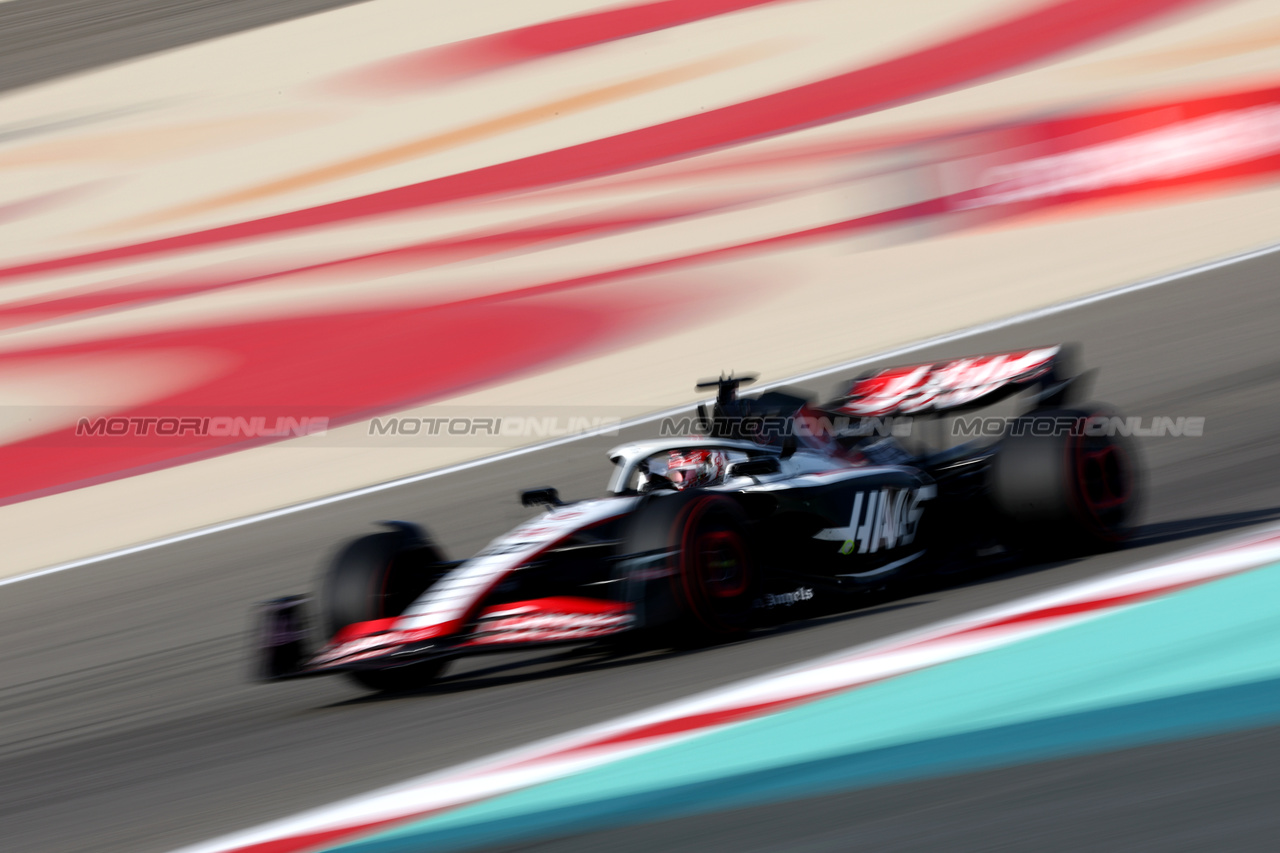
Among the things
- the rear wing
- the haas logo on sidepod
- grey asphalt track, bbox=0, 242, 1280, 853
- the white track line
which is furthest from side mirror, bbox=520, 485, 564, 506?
the white track line

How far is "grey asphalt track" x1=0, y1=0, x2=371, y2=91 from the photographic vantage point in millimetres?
19078

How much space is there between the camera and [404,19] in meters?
18.8

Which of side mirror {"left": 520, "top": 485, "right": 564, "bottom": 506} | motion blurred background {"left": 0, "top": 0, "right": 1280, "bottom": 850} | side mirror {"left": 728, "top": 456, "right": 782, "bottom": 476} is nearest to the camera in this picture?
motion blurred background {"left": 0, "top": 0, "right": 1280, "bottom": 850}

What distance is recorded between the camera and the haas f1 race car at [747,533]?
17.9ft

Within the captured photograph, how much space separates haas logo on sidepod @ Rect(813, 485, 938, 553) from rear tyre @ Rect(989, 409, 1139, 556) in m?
0.35

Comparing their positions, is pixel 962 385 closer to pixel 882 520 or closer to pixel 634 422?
pixel 882 520

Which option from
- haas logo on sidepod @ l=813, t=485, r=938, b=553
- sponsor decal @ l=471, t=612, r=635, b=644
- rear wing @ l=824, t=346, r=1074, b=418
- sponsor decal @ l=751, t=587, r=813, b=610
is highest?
rear wing @ l=824, t=346, r=1074, b=418

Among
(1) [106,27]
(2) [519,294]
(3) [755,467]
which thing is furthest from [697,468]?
(1) [106,27]

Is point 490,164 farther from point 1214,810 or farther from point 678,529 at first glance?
point 1214,810

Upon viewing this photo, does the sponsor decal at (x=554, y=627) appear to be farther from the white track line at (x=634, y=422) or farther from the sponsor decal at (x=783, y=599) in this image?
the white track line at (x=634, y=422)

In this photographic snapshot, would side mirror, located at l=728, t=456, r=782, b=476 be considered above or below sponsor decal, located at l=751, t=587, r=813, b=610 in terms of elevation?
above

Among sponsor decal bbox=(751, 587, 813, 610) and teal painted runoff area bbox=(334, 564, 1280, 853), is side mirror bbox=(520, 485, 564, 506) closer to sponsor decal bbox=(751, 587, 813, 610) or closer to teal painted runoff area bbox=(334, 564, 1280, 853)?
sponsor decal bbox=(751, 587, 813, 610)

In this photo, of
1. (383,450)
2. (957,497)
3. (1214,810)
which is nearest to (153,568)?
(383,450)

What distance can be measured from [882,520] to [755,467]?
580 mm
